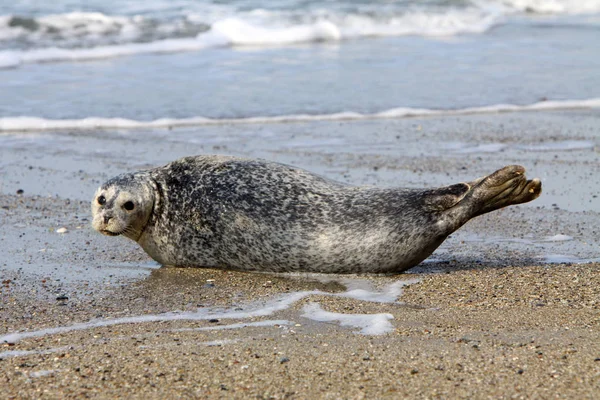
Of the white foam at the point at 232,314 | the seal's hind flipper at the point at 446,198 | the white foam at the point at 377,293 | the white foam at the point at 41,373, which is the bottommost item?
the white foam at the point at 377,293

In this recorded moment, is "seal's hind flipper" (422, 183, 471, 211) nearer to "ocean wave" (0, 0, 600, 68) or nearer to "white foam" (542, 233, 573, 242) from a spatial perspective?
"white foam" (542, 233, 573, 242)

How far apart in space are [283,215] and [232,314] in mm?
1007

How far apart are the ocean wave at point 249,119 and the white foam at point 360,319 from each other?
18.0 feet

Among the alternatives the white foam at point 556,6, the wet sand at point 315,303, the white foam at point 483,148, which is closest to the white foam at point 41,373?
the wet sand at point 315,303

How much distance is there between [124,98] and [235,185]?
18.8ft

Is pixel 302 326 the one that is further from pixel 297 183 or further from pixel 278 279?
pixel 297 183

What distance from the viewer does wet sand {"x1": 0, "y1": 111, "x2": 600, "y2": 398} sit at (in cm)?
374

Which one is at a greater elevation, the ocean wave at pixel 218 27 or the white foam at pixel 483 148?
the ocean wave at pixel 218 27

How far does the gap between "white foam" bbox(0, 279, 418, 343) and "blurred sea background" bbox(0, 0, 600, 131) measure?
5.21m

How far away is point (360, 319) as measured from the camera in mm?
4637

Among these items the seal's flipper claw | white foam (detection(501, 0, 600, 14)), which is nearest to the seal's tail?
the seal's flipper claw

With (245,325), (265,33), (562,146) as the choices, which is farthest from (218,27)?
(245,325)

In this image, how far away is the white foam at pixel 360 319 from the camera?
4449mm

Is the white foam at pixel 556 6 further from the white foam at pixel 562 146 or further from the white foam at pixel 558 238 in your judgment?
the white foam at pixel 558 238
